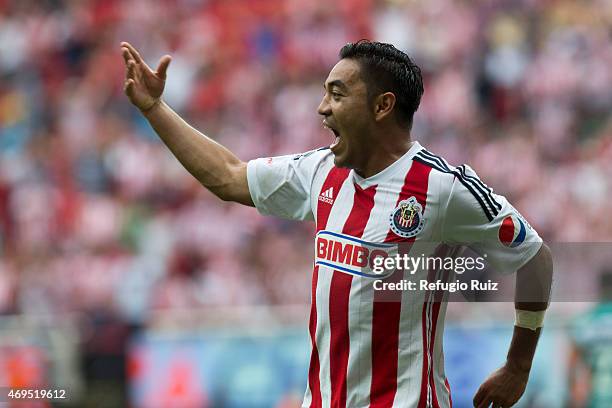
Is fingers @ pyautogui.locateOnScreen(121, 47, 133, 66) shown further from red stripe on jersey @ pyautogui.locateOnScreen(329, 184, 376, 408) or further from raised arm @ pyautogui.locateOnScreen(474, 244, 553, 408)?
raised arm @ pyautogui.locateOnScreen(474, 244, 553, 408)

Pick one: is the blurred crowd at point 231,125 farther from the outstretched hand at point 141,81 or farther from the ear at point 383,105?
the ear at point 383,105

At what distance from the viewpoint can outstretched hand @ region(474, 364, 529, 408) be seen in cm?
476

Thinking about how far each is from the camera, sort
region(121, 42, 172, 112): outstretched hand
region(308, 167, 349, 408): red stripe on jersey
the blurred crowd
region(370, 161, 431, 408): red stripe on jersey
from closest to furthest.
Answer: region(370, 161, 431, 408): red stripe on jersey, region(308, 167, 349, 408): red stripe on jersey, region(121, 42, 172, 112): outstretched hand, the blurred crowd

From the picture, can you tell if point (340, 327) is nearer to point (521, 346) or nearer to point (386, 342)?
point (386, 342)

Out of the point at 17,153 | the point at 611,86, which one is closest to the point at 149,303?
the point at 17,153

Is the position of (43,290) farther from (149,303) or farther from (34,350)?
(34,350)

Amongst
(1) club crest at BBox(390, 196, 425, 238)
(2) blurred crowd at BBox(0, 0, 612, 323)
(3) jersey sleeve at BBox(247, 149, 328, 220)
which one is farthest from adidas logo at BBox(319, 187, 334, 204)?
(2) blurred crowd at BBox(0, 0, 612, 323)

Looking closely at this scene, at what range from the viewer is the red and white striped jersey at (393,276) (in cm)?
453

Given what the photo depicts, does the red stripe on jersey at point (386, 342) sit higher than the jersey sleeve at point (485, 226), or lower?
lower

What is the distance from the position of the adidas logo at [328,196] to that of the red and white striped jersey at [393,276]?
0.06 meters

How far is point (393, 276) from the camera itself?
4.52 m

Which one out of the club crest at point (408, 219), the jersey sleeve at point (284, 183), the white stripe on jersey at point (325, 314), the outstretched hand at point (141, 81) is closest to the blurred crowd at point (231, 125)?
the jersey sleeve at point (284, 183)

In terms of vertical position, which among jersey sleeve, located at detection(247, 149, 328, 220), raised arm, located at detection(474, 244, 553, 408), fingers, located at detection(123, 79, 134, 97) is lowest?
raised arm, located at detection(474, 244, 553, 408)

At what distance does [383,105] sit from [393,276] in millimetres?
608
